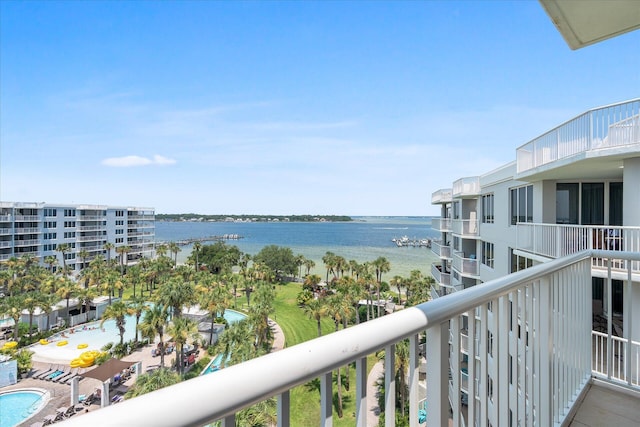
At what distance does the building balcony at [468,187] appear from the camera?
16573 mm

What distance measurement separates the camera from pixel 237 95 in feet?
79.4

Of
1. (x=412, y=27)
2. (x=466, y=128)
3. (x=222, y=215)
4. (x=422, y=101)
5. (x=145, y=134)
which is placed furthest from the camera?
(x=222, y=215)

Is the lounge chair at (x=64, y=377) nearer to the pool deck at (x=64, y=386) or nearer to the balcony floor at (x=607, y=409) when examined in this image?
the pool deck at (x=64, y=386)

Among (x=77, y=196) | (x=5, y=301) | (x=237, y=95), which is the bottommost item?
(x=5, y=301)

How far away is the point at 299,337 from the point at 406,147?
20011 millimetres

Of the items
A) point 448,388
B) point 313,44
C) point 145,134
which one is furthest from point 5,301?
point 448,388

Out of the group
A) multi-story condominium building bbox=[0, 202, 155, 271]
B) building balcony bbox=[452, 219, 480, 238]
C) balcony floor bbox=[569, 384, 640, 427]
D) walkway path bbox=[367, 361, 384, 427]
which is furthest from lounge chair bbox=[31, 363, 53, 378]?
multi-story condominium building bbox=[0, 202, 155, 271]

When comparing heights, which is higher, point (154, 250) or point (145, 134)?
point (145, 134)

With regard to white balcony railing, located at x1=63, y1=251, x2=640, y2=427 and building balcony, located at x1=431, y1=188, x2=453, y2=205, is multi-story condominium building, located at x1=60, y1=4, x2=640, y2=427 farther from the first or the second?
building balcony, located at x1=431, y1=188, x2=453, y2=205

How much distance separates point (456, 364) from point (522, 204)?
42.4 feet

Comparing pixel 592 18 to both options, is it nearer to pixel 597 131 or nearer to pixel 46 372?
pixel 597 131

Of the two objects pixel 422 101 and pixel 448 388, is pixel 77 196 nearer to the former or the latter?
pixel 422 101

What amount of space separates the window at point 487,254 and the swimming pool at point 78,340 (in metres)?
17.8

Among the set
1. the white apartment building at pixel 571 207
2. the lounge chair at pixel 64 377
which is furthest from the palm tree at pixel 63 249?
the white apartment building at pixel 571 207
